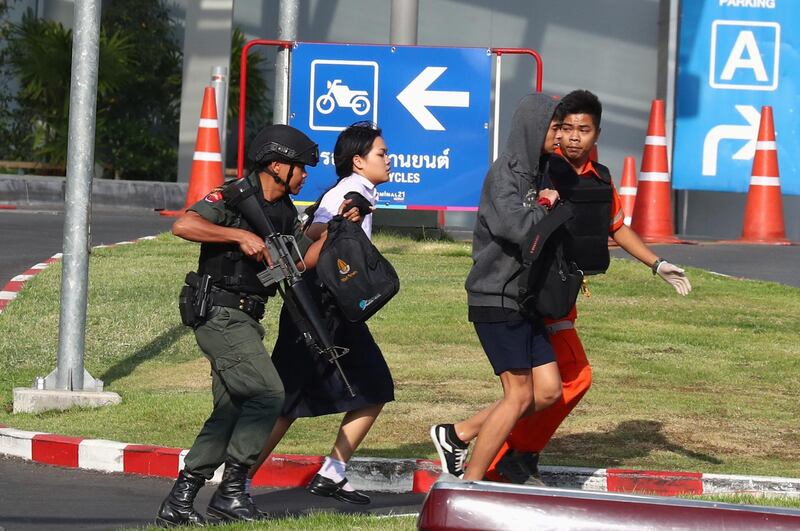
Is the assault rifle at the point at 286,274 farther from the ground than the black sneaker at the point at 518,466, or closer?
farther from the ground

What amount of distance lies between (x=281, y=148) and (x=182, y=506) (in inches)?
54.5

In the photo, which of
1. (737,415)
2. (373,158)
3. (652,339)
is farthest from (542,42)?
(373,158)

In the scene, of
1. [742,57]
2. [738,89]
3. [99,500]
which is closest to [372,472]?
[99,500]

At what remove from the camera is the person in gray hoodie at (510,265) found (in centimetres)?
596

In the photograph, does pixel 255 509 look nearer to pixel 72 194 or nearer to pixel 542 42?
pixel 72 194

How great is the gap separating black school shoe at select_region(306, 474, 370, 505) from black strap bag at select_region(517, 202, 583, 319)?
111 centimetres

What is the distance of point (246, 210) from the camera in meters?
5.84

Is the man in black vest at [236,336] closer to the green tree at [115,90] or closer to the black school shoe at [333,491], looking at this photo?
the black school shoe at [333,491]

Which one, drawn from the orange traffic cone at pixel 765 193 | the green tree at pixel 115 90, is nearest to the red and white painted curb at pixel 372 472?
the orange traffic cone at pixel 765 193

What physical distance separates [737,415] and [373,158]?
3156mm

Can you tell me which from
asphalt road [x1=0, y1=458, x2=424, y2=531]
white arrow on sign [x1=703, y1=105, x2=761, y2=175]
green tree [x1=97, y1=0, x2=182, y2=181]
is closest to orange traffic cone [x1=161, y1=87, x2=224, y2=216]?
green tree [x1=97, y1=0, x2=182, y2=181]

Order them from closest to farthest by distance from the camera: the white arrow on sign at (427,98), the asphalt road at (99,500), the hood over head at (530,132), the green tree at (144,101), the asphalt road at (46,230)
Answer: the hood over head at (530,132)
the asphalt road at (99,500)
the white arrow on sign at (427,98)
the asphalt road at (46,230)
the green tree at (144,101)

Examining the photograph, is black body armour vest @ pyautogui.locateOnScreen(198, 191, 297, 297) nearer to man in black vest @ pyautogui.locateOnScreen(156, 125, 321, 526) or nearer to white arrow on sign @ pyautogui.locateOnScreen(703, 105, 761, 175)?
man in black vest @ pyautogui.locateOnScreen(156, 125, 321, 526)

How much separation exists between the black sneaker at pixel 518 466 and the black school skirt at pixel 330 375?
68 centimetres
